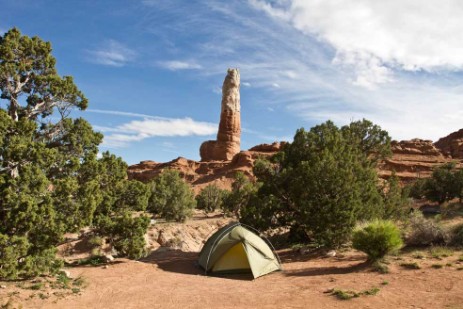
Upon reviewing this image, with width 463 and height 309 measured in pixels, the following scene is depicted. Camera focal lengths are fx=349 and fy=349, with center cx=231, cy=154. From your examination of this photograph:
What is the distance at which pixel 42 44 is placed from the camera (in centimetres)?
1251

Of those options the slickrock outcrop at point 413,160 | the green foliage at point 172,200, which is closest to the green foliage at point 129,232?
the green foliage at point 172,200

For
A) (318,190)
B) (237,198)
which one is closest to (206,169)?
(237,198)

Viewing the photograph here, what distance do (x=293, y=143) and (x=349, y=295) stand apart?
1180cm

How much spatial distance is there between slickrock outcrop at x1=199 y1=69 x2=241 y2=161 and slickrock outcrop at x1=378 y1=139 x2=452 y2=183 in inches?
1253

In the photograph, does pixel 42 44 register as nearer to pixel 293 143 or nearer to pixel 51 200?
pixel 51 200

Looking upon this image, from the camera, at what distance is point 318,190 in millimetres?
15805

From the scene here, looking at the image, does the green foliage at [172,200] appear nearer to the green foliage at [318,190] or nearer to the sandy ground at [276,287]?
the green foliage at [318,190]

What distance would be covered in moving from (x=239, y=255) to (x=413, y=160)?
231 feet

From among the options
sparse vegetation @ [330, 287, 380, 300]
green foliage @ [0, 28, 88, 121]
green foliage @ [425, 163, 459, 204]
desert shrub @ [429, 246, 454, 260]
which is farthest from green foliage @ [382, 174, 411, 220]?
green foliage @ [425, 163, 459, 204]

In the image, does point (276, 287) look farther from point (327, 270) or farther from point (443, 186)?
point (443, 186)

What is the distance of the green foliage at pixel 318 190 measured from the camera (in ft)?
49.5

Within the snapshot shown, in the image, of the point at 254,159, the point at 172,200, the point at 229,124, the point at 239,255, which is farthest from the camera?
the point at 229,124

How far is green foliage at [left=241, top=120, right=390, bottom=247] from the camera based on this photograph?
15.1m

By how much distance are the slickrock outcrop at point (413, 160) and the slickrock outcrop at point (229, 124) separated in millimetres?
31817
